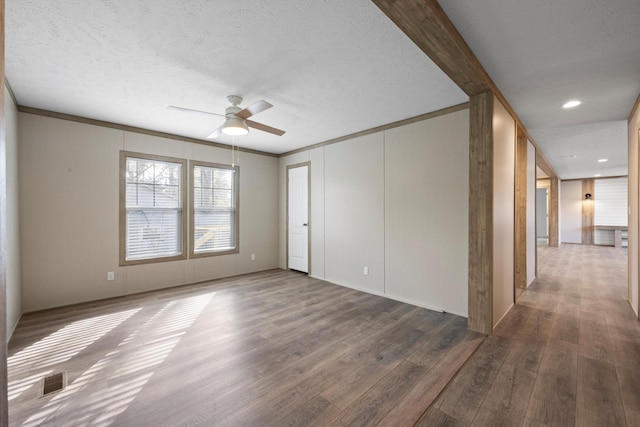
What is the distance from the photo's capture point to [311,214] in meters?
5.38

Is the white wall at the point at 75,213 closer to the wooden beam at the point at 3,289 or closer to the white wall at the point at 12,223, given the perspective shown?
the white wall at the point at 12,223

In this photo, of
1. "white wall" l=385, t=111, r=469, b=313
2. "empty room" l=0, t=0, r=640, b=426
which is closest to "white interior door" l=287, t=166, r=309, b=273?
"empty room" l=0, t=0, r=640, b=426

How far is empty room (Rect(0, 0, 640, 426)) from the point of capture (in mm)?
1831

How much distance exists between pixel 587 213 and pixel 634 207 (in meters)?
8.93

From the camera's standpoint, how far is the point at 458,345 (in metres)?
2.62

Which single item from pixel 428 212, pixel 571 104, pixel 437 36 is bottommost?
pixel 428 212

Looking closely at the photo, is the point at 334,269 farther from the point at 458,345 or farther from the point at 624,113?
the point at 624,113

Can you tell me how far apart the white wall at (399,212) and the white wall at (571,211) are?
34.3 feet

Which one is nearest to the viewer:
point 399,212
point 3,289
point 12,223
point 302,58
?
point 3,289

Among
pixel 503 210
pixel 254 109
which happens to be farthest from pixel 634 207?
pixel 254 109

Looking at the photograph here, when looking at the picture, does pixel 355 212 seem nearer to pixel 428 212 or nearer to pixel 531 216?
pixel 428 212

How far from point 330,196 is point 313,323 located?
243 cm

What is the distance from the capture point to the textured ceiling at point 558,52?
175 cm

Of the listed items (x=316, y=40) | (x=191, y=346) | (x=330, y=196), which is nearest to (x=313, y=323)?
(x=191, y=346)
